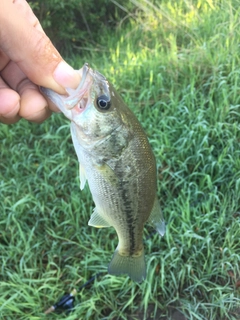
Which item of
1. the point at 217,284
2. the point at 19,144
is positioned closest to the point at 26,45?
the point at 217,284

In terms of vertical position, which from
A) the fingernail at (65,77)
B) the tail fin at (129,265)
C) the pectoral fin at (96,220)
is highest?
the fingernail at (65,77)

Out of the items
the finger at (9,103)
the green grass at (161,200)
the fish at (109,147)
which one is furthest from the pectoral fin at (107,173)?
the green grass at (161,200)

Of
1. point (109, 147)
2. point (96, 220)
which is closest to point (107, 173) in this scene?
point (109, 147)

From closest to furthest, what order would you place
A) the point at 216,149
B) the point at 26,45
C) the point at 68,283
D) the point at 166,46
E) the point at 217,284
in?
1. the point at 26,45
2. the point at 217,284
3. the point at 68,283
4. the point at 216,149
5. the point at 166,46

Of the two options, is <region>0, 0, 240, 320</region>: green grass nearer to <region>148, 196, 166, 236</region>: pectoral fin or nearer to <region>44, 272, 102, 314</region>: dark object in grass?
<region>44, 272, 102, 314</region>: dark object in grass

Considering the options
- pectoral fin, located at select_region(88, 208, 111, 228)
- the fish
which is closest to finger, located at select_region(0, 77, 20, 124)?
the fish

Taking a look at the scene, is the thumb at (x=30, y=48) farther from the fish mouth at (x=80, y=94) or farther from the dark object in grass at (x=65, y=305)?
the dark object in grass at (x=65, y=305)

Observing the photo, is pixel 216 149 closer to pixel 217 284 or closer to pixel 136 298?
pixel 217 284

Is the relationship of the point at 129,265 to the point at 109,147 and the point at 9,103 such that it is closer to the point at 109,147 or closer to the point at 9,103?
the point at 109,147
